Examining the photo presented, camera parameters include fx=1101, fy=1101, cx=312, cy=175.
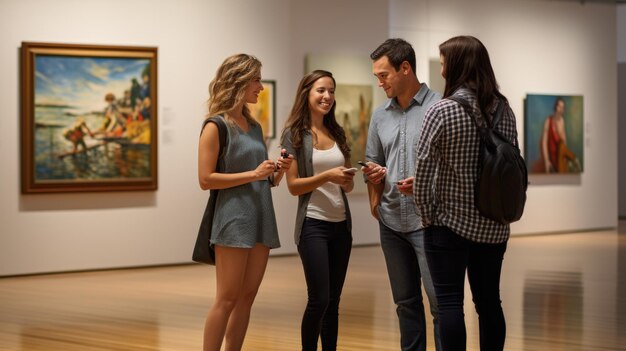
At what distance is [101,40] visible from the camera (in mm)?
15164

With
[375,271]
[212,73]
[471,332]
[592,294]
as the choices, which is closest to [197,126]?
[212,73]

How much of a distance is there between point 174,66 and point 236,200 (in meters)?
9.67

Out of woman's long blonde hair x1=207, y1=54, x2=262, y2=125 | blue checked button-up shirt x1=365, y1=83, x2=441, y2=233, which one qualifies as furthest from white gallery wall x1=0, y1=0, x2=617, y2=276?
blue checked button-up shirt x1=365, y1=83, x2=441, y2=233

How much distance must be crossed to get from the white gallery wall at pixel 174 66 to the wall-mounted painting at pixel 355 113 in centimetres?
62

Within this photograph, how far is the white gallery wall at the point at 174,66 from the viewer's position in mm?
14539

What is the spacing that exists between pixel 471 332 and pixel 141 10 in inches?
319

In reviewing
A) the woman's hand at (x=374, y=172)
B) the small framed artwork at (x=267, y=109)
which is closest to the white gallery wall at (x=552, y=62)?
the small framed artwork at (x=267, y=109)

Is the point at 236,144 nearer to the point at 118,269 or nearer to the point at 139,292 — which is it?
the point at 139,292

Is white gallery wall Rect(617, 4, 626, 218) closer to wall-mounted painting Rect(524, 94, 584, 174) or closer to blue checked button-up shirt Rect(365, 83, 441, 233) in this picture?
wall-mounted painting Rect(524, 94, 584, 174)

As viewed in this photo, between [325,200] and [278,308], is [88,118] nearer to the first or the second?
[278,308]

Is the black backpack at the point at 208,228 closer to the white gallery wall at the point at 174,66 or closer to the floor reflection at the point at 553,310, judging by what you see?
the floor reflection at the point at 553,310

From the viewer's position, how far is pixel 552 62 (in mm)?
22234

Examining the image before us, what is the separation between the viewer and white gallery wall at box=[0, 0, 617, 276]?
14.5m

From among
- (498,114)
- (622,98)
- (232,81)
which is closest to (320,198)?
(232,81)
